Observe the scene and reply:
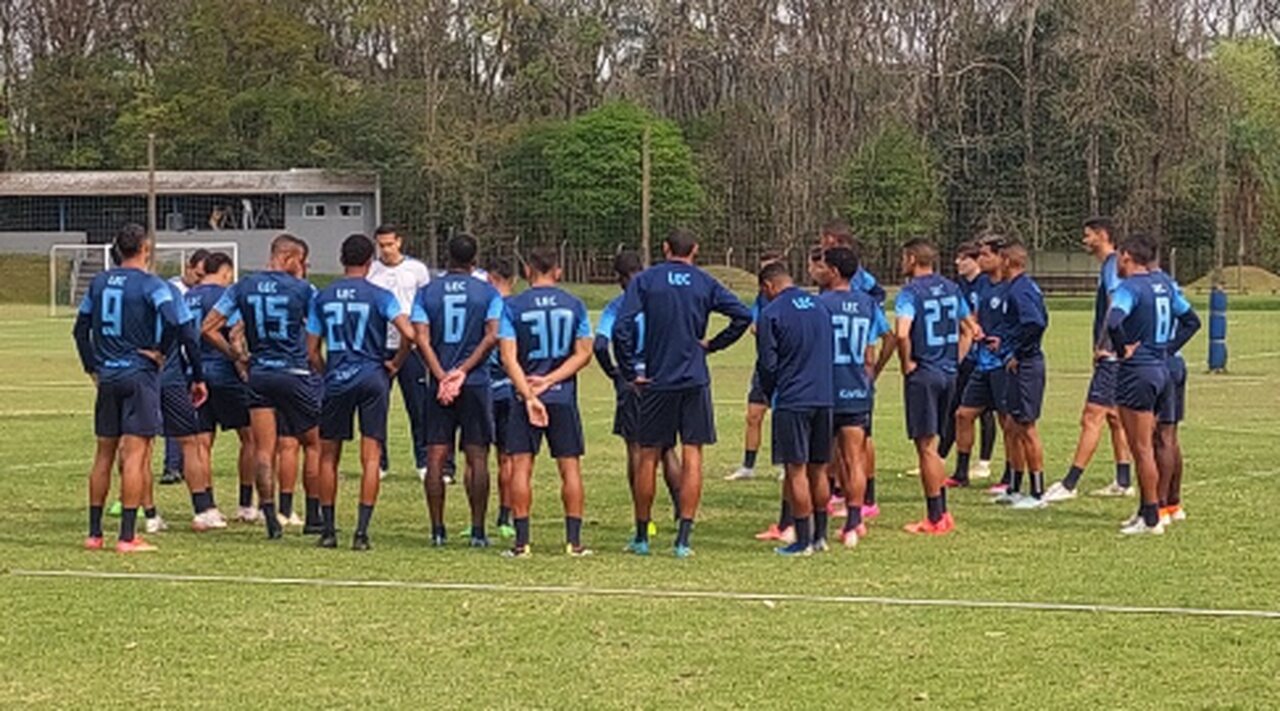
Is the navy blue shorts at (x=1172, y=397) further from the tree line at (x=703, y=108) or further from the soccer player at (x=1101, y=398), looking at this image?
the tree line at (x=703, y=108)

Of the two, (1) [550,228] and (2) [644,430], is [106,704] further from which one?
(1) [550,228]

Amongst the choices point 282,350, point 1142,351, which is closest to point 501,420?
point 282,350

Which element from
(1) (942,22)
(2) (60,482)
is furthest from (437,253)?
(2) (60,482)

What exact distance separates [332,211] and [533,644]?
61.0 m

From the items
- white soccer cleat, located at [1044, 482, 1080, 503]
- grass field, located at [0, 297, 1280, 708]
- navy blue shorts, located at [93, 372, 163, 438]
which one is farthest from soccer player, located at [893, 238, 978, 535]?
navy blue shorts, located at [93, 372, 163, 438]

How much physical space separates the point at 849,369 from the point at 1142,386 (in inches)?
77.5

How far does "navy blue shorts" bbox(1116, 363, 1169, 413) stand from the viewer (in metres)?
12.1

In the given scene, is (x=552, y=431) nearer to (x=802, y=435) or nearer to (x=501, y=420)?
(x=501, y=420)

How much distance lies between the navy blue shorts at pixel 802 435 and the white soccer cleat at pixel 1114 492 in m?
3.87

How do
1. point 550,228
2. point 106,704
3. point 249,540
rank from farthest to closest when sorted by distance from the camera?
1. point 550,228
2. point 249,540
3. point 106,704

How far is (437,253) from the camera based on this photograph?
183 ft

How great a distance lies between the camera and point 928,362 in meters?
12.6

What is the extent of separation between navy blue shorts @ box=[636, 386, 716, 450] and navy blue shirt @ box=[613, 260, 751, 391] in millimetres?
65

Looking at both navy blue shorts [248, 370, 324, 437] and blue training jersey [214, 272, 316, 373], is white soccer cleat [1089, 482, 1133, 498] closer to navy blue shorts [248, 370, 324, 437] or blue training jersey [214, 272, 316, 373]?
navy blue shorts [248, 370, 324, 437]
